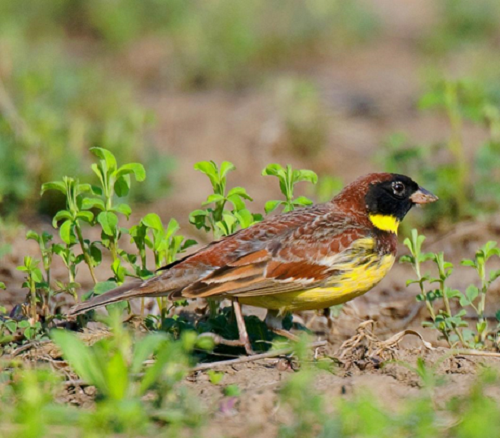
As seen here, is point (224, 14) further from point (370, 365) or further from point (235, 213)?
point (370, 365)

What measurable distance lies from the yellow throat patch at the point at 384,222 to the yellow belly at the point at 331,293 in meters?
0.49

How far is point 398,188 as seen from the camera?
6133mm

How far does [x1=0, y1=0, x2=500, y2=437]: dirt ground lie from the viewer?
15.4ft

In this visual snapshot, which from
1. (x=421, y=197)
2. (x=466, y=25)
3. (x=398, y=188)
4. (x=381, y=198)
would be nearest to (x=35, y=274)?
(x=381, y=198)

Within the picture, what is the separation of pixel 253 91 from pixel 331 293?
7.60 metres

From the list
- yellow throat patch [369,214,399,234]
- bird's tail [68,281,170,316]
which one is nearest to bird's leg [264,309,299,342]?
bird's tail [68,281,170,316]

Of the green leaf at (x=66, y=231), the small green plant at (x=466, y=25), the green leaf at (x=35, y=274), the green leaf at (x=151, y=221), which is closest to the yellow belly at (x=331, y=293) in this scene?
the green leaf at (x=151, y=221)

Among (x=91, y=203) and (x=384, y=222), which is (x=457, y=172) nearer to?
(x=384, y=222)

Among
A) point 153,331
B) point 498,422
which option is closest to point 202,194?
point 153,331


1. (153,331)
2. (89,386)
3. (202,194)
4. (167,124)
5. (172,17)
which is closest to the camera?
(89,386)

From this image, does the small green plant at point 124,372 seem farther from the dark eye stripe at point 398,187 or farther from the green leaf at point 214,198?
the dark eye stripe at point 398,187

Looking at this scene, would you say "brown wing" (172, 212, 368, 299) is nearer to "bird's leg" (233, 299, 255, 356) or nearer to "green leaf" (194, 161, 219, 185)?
"bird's leg" (233, 299, 255, 356)

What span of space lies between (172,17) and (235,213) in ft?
32.5

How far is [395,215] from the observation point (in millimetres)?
6082
